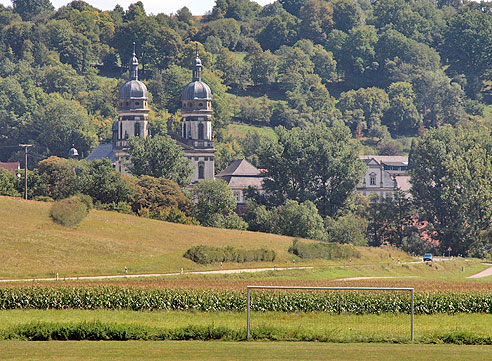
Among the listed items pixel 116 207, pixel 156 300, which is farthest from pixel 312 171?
pixel 156 300

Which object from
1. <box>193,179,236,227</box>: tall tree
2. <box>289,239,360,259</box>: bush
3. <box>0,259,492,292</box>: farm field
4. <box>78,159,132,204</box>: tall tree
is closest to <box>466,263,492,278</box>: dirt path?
<box>0,259,492,292</box>: farm field

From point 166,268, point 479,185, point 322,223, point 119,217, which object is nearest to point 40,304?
Result: point 166,268

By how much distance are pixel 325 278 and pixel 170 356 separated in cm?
6088

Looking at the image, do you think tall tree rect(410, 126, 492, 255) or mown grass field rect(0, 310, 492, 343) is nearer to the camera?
mown grass field rect(0, 310, 492, 343)

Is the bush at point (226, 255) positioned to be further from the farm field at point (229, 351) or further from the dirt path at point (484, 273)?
the farm field at point (229, 351)

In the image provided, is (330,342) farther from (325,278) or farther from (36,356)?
(325,278)

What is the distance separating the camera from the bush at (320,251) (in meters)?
122

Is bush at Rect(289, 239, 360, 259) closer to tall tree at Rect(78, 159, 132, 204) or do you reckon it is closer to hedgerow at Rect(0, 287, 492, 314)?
tall tree at Rect(78, 159, 132, 204)

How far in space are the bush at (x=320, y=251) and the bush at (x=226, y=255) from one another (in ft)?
18.7

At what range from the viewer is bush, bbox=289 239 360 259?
122m

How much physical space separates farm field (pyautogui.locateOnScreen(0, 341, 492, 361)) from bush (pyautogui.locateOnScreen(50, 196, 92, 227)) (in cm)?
7295

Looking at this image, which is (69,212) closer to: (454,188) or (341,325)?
(454,188)

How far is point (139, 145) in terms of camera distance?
179750 millimetres

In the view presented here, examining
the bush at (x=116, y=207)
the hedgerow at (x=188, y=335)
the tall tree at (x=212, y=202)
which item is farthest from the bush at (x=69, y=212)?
the hedgerow at (x=188, y=335)
